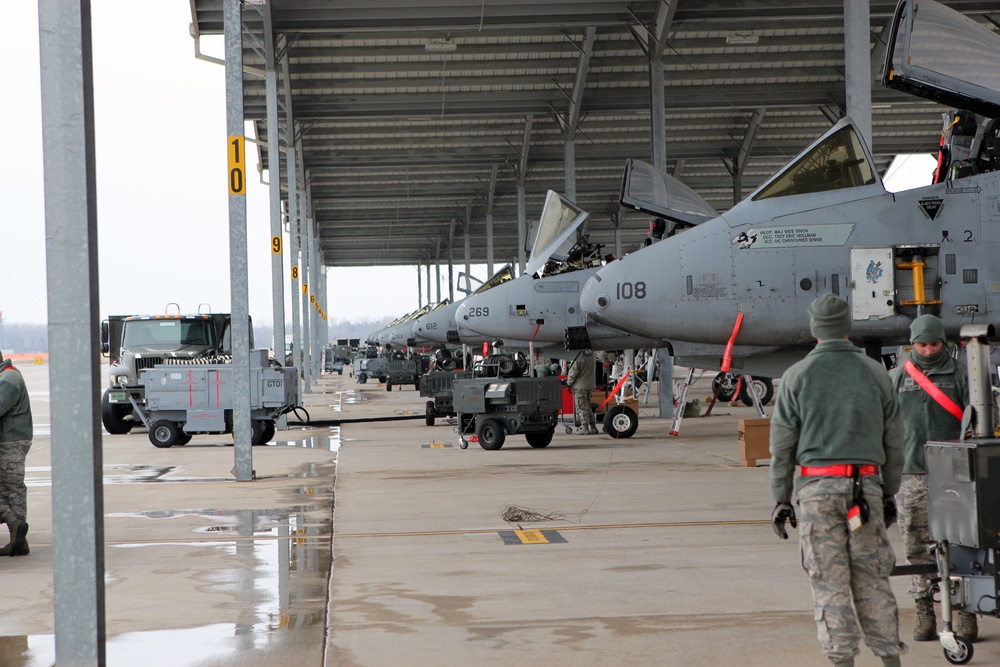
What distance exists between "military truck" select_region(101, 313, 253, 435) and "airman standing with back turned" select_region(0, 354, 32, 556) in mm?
11025

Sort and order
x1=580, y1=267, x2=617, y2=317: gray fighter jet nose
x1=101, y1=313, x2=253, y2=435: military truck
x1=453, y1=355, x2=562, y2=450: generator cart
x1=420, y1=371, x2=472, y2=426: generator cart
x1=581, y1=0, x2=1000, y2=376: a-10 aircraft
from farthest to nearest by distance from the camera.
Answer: x1=420, y1=371, x2=472, y2=426: generator cart → x1=101, y1=313, x2=253, y2=435: military truck → x1=453, y1=355, x2=562, y2=450: generator cart → x1=580, y1=267, x2=617, y2=317: gray fighter jet nose → x1=581, y1=0, x2=1000, y2=376: a-10 aircraft

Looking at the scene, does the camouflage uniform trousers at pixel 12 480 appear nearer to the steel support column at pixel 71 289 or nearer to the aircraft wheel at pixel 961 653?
the steel support column at pixel 71 289

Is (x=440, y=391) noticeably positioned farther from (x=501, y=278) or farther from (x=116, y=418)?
(x=116, y=418)

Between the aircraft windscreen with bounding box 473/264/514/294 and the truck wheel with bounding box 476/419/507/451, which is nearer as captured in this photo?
the truck wheel with bounding box 476/419/507/451

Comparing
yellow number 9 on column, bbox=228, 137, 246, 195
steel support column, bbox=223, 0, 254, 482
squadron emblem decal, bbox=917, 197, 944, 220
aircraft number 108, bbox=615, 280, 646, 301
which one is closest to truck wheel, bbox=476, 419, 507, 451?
steel support column, bbox=223, 0, 254, 482

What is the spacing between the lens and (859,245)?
1002cm

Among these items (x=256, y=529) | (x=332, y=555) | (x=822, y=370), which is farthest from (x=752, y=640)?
(x=256, y=529)

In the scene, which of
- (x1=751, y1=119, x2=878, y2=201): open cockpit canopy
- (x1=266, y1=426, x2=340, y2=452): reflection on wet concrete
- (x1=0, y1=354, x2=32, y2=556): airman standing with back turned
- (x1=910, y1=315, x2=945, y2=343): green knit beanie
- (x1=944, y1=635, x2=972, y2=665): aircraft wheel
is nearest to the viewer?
(x1=944, y1=635, x2=972, y2=665): aircraft wheel

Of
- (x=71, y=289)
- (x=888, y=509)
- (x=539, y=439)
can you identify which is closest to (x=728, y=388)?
(x=539, y=439)

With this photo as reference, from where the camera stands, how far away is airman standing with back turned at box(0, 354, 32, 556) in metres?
7.97

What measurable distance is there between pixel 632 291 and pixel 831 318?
6.48 metres

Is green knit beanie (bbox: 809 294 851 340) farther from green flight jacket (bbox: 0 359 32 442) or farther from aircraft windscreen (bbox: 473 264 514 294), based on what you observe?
aircraft windscreen (bbox: 473 264 514 294)

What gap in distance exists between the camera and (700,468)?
12750mm

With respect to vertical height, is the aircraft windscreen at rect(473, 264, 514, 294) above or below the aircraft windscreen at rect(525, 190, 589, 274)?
below
